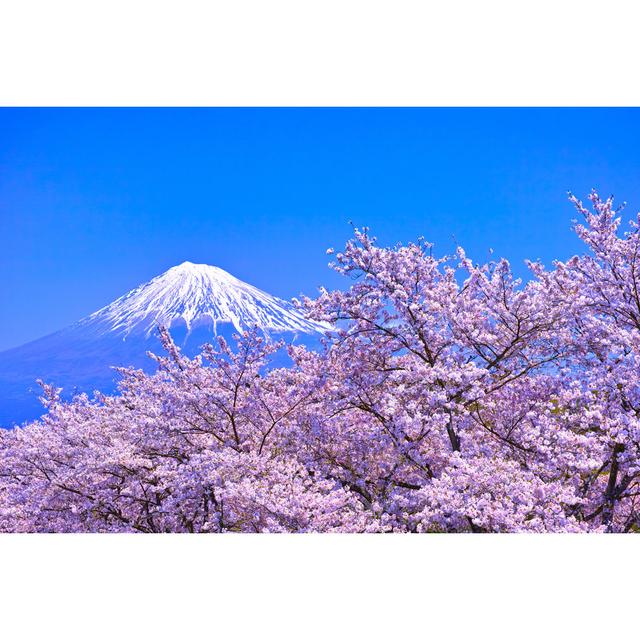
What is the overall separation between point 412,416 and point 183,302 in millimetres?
9917

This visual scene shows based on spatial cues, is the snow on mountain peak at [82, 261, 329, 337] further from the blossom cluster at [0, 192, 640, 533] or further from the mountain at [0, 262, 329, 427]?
the blossom cluster at [0, 192, 640, 533]

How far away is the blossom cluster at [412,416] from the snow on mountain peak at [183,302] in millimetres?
6389

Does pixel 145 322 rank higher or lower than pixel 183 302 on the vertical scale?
lower

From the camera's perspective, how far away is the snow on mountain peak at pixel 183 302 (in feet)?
41.5

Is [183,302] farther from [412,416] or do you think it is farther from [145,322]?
[412,416]

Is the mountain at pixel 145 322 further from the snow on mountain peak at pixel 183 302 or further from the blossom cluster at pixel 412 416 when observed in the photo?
the blossom cluster at pixel 412 416

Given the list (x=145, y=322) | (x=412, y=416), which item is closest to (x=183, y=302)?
(x=145, y=322)

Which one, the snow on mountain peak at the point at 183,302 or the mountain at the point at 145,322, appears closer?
the mountain at the point at 145,322

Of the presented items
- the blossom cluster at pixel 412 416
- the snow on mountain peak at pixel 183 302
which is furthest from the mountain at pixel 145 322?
the blossom cluster at pixel 412 416

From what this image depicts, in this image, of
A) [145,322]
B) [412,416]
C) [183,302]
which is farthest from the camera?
[145,322]

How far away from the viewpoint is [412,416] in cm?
421
